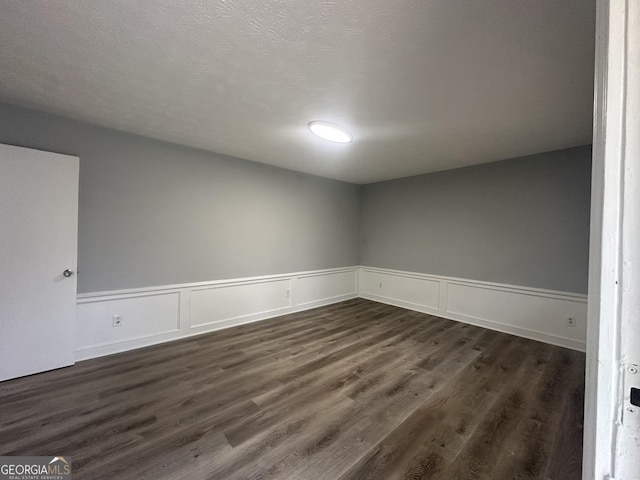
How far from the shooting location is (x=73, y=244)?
248cm

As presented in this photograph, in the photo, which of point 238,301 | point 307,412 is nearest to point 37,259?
point 238,301

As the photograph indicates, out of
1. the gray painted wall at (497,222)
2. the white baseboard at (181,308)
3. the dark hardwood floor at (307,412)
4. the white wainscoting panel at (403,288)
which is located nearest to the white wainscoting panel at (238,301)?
the white baseboard at (181,308)

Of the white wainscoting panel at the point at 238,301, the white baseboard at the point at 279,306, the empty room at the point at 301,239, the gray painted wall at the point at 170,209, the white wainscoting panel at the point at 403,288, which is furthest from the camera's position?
the white wainscoting panel at the point at 403,288

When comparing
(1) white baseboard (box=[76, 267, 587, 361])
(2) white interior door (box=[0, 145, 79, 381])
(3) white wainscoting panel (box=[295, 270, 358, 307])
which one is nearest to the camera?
(2) white interior door (box=[0, 145, 79, 381])

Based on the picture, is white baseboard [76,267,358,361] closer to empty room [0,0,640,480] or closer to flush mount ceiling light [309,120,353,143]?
empty room [0,0,640,480]

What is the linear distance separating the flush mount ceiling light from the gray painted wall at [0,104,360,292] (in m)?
1.50

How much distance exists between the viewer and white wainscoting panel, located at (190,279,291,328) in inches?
132

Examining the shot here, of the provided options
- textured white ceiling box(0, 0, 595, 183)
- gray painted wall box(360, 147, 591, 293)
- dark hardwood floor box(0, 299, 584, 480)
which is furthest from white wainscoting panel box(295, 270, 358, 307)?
textured white ceiling box(0, 0, 595, 183)

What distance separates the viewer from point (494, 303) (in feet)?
12.1

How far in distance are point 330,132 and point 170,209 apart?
81.3 inches

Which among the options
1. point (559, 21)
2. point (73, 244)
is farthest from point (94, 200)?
point (559, 21)

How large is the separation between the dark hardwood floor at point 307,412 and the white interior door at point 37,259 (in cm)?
24

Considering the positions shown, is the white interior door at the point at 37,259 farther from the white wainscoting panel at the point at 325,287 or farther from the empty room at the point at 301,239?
the white wainscoting panel at the point at 325,287

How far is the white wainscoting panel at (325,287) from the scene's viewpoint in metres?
4.50
